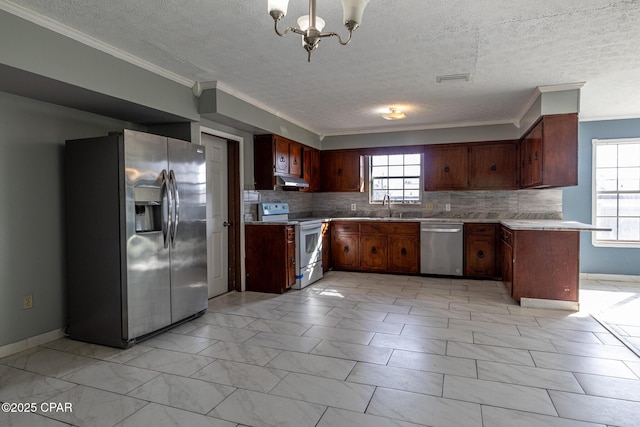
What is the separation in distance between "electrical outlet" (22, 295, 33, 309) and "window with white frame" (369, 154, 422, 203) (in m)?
5.04

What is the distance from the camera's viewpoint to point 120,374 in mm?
2645

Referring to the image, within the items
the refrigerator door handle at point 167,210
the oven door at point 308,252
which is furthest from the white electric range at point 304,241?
the refrigerator door handle at point 167,210

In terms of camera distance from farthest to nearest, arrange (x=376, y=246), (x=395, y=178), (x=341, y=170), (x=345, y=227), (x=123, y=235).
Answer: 1. (x=341, y=170)
2. (x=395, y=178)
3. (x=345, y=227)
4. (x=376, y=246)
5. (x=123, y=235)

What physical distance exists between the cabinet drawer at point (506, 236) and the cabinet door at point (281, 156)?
9.87 ft

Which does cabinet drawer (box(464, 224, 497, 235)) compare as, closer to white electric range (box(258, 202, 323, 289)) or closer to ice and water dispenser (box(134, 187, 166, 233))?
white electric range (box(258, 202, 323, 289))

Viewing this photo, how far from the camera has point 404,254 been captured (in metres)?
6.09

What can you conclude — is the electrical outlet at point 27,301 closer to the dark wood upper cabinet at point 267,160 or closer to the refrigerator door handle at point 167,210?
the refrigerator door handle at point 167,210

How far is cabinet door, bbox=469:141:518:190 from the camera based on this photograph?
19.4ft

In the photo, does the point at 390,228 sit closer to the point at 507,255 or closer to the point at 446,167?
the point at 446,167

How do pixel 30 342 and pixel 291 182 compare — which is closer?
pixel 30 342

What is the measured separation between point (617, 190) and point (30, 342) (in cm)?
728

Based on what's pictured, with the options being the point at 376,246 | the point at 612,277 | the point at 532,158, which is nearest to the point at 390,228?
the point at 376,246

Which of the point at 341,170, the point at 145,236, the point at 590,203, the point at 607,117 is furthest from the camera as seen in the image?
the point at 341,170

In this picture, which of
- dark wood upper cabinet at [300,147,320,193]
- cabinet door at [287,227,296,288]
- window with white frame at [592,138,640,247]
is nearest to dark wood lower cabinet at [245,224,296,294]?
cabinet door at [287,227,296,288]
